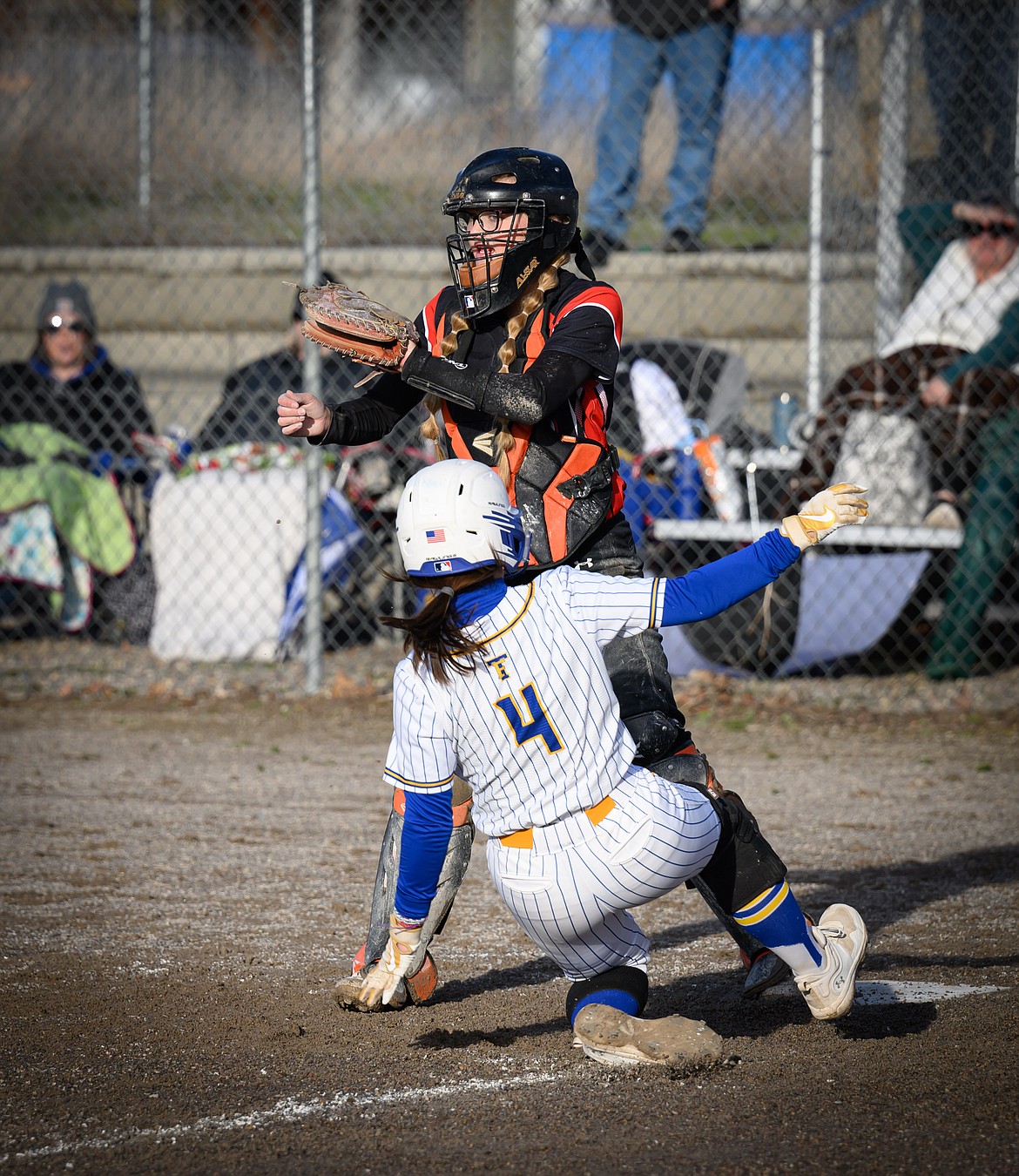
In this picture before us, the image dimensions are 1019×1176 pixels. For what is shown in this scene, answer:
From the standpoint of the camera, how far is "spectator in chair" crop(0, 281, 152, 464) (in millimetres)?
8828

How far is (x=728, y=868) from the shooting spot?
3154 mm

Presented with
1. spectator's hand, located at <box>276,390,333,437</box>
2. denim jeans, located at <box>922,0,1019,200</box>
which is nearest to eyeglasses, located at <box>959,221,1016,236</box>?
denim jeans, located at <box>922,0,1019,200</box>

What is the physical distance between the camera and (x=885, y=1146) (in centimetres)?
263

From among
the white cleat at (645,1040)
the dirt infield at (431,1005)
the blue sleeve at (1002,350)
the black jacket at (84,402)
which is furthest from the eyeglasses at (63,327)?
the white cleat at (645,1040)

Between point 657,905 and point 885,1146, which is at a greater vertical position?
point 885,1146

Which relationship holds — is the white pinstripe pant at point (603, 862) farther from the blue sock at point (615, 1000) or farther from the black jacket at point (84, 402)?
the black jacket at point (84, 402)

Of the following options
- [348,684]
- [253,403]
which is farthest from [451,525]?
[253,403]

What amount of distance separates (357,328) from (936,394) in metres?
5.02

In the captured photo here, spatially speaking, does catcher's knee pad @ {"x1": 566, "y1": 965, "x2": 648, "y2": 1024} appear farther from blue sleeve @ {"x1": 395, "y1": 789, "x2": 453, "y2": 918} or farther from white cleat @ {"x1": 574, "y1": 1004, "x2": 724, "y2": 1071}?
blue sleeve @ {"x1": 395, "y1": 789, "x2": 453, "y2": 918}

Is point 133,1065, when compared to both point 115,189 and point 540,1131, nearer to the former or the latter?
point 540,1131

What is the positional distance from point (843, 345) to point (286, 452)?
3.71m

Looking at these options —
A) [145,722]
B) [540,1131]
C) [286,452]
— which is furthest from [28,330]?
[540,1131]

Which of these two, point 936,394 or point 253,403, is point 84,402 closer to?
point 253,403

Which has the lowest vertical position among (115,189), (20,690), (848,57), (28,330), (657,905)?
(20,690)
